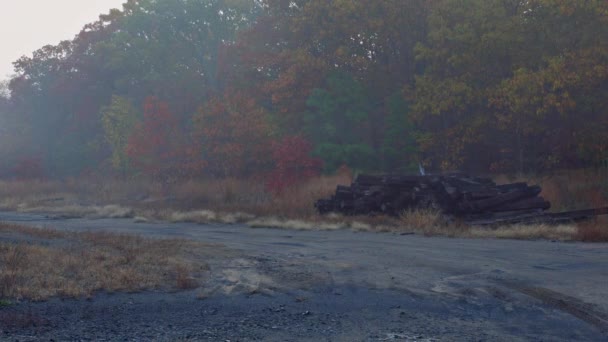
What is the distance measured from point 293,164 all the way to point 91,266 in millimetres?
25412

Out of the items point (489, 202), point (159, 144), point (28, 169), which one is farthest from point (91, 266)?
point (28, 169)

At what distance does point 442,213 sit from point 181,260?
35.3ft

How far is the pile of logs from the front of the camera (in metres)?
22.3

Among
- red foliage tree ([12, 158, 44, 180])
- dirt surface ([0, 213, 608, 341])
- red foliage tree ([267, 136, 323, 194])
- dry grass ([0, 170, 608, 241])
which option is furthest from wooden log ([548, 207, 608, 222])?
red foliage tree ([12, 158, 44, 180])

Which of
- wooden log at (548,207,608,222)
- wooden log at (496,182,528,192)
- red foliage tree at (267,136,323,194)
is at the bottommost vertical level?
wooden log at (548,207,608,222)

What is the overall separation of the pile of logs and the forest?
1048 centimetres

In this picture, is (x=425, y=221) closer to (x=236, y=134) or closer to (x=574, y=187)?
(x=574, y=187)

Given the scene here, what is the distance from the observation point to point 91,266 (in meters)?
13.0

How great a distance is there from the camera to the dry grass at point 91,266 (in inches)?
442

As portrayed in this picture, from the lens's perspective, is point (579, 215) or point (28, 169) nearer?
point (579, 215)

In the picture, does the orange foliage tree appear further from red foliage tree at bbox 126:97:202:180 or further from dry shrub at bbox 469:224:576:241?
dry shrub at bbox 469:224:576:241

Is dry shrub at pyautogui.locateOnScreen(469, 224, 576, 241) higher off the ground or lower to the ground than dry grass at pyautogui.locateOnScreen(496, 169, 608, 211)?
lower

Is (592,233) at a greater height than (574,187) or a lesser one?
lesser

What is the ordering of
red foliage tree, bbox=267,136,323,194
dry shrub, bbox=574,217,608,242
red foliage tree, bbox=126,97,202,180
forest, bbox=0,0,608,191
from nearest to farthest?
dry shrub, bbox=574,217,608,242, forest, bbox=0,0,608,191, red foliage tree, bbox=267,136,323,194, red foliage tree, bbox=126,97,202,180
